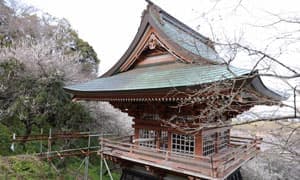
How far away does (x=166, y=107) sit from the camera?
5.73 m

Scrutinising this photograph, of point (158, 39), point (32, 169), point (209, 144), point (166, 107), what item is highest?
point (158, 39)

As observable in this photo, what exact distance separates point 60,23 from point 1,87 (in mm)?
8886

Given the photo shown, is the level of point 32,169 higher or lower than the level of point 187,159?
lower

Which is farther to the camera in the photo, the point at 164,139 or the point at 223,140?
the point at 223,140

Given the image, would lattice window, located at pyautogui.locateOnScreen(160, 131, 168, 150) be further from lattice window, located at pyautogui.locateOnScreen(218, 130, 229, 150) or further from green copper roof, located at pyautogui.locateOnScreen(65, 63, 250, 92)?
lattice window, located at pyautogui.locateOnScreen(218, 130, 229, 150)

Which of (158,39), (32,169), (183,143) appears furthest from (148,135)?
(32,169)

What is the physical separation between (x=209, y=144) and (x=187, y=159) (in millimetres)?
1380

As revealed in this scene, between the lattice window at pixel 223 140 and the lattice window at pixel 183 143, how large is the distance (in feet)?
5.06

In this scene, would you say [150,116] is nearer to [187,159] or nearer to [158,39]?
[187,159]

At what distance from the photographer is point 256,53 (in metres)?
2.26

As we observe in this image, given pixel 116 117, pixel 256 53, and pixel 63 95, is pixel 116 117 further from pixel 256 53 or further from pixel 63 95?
pixel 256 53

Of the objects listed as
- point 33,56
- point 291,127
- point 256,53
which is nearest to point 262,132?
point 291,127

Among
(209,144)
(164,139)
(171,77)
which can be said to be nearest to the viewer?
(171,77)

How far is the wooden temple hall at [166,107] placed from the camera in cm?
451
